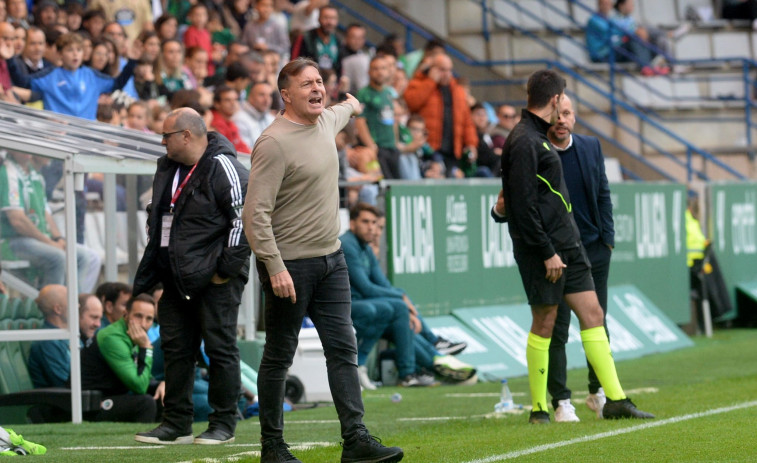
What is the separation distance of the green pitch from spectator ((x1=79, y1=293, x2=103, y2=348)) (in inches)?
46.3

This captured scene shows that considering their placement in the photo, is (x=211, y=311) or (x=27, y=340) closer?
(x=211, y=311)

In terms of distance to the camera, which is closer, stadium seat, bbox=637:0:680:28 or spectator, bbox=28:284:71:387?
spectator, bbox=28:284:71:387

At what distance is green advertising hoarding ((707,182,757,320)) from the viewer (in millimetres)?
20500

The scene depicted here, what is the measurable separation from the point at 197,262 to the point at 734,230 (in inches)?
551

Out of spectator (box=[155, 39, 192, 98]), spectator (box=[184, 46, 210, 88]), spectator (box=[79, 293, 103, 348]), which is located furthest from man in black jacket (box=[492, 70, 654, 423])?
spectator (box=[184, 46, 210, 88])

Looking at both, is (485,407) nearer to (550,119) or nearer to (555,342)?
(555,342)

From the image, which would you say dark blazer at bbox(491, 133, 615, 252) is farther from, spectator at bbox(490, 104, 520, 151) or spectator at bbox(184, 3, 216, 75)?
spectator at bbox(490, 104, 520, 151)

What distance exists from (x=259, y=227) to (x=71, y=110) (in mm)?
8152

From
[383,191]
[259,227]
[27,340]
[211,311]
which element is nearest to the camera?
[259,227]

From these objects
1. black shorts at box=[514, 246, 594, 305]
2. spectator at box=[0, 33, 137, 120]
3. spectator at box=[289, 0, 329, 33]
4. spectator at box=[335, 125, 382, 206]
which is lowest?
black shorts at box=[514, 246, 594, 305]

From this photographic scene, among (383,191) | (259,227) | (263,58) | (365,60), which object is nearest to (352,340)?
(259,227)

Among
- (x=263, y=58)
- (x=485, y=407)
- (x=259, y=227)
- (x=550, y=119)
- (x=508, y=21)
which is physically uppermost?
(x=508, y=21)

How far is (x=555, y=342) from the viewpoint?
9.62 meters

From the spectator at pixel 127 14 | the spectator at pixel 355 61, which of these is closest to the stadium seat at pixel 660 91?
the spectator at pixel 355 61
